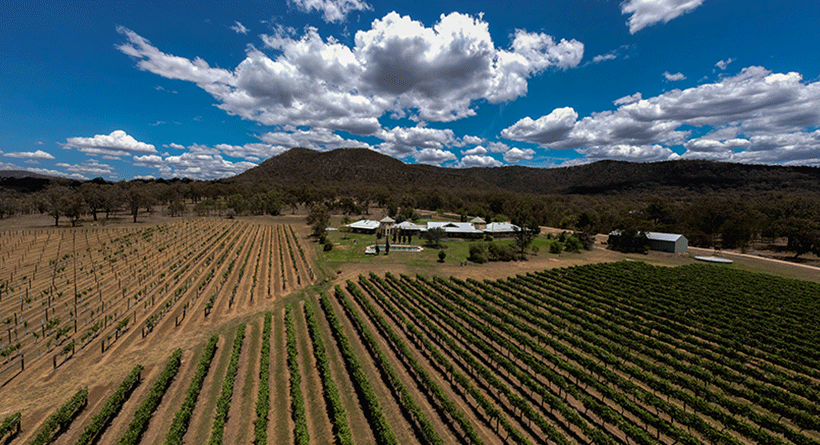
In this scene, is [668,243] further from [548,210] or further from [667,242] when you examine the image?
[548,210]

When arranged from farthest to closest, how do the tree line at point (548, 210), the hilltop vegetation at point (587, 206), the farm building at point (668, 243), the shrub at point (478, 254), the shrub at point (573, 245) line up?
1. the hilltop vegetation at point (587, 206)
2. the tree line at point (548, 210)
3. the shrub at point (573, 245)
4. the farm building at point (668, 243)
5. the shrub at point (478, 254)

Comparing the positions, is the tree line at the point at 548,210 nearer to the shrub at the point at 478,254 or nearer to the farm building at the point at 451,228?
the farm building at the point at 451,228

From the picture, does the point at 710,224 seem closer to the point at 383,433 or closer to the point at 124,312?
the point at 383,433

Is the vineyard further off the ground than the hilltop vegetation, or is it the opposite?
the hilltop vegetation

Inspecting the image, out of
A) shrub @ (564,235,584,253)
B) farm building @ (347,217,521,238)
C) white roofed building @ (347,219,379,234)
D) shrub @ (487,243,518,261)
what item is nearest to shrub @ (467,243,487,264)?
shrub @ (487,243,518,261)

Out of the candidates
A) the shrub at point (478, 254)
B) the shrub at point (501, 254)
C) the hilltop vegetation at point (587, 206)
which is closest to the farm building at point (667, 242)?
the hilltop vegetation at point (587, 206)

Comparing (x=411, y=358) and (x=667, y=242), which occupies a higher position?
(x=667, y=242)

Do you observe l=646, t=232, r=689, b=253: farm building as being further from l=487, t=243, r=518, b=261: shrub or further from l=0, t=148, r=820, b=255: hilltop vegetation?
l=487, t=243, r=518, b=261: shrub

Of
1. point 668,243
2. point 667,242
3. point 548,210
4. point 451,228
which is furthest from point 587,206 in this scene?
point 451,228

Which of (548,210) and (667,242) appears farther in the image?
(548,210)
